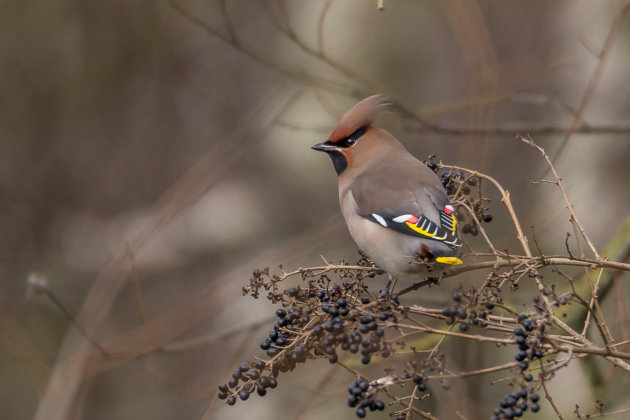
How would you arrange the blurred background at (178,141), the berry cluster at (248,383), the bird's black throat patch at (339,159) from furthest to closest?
the blurred background at (178,141) < the bird's black throat patch at (339,159) < the berry cluster at (248,383)

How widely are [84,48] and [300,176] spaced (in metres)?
1.87

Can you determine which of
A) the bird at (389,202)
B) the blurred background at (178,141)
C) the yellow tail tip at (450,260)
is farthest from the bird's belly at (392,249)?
the blurred background at (178,141)

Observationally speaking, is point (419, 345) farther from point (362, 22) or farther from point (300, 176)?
point (362, 22)

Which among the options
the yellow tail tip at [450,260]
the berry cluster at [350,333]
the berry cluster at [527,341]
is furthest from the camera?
the yellow tail tip at [450,260]

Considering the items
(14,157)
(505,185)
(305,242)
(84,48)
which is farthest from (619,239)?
(14,157)

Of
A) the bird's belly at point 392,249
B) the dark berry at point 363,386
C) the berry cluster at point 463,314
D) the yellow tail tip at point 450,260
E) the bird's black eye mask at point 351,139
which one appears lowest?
the dark berry at point 363,386

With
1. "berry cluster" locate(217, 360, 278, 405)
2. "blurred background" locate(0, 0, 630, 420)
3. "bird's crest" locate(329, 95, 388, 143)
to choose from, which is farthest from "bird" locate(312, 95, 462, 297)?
"blurred background" locate(0, 0, 630, 420)

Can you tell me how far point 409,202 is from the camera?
120 inches

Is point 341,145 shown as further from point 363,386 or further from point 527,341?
point 527,341

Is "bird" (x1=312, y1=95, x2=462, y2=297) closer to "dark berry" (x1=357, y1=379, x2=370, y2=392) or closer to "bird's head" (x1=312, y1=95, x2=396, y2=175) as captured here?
"bird's head" (x1=312, y1=95, x2=396, y2=175)

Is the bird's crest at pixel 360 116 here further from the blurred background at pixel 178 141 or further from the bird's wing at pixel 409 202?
the blurred background at pixel 178 141

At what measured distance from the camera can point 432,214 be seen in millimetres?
2930

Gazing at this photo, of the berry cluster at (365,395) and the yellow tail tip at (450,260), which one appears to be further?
the yellow tail tip at (450,260)

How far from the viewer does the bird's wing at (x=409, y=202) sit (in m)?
2.88
